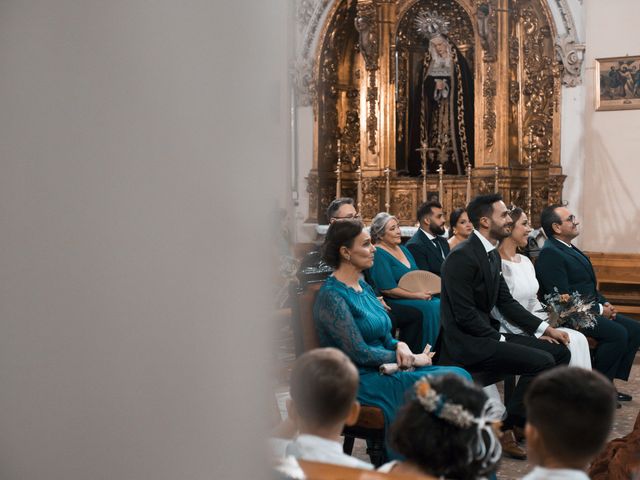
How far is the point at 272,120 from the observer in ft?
3.66

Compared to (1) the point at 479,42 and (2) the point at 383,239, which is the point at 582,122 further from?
(2) the point at 383,239

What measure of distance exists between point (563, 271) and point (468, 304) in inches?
61.9

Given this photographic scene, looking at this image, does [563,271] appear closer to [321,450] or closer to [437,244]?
[437,244]

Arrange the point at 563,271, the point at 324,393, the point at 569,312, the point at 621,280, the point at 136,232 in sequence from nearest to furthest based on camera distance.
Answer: the point at 136,232
the point at 324,393
the point at 569,312
the point at 563,271
the point at 621,280

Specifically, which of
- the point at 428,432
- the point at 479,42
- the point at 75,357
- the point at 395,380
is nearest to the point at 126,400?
the point at 75,357

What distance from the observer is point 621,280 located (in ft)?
31.4

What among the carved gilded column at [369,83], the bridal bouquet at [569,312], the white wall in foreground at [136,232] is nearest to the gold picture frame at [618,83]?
the carved gilded column at [369,83]

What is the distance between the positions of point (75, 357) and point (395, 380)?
265 cm

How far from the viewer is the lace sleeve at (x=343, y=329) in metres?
3.72

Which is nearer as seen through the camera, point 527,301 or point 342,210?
point 527,301

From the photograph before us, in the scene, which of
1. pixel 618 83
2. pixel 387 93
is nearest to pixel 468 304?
pixel 618 83

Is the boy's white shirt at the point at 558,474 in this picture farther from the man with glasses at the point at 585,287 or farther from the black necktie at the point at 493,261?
the man with glasses at the point at 585,287

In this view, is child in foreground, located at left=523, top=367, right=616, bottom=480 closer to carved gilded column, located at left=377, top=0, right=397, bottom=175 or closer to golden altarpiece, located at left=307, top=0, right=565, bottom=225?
golden altarpiece, located at left=307, top=0, right=565, bottom=225

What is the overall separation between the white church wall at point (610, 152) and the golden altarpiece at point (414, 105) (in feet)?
1.43
